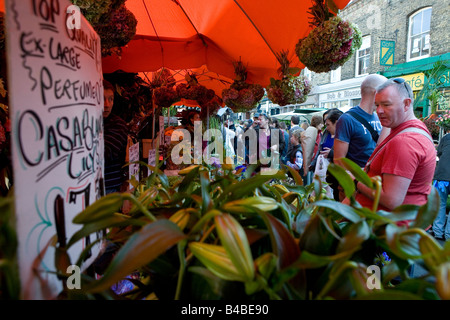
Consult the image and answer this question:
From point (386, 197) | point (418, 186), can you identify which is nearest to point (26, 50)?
point (386, 197)

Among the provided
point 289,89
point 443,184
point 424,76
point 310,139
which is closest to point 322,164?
point 310,139

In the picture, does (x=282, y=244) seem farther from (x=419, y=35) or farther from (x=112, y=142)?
(x=419, y=35)

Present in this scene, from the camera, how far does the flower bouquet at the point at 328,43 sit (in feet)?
5.43

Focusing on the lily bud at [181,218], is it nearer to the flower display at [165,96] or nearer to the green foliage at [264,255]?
the green foliage at [264,255]

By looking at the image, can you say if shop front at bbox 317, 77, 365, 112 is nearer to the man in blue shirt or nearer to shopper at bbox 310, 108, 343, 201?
shopper at bbox 310, 108, 343, 201

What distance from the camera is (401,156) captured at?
1.33m

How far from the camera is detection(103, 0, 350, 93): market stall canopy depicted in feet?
7.20

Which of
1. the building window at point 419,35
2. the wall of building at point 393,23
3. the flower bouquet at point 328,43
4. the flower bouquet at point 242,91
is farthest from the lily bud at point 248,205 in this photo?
the building window at point 419,35

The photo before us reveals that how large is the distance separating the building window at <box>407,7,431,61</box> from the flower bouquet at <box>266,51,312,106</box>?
977 centimetres

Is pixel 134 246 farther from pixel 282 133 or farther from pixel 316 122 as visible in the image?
pixel 282 133

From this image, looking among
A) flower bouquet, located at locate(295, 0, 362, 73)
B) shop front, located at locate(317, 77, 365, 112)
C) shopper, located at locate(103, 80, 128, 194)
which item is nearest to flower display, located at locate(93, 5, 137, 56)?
shopper, located at locate(103, 80, 128, 194)

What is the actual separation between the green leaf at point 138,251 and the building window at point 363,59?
13.5 meters

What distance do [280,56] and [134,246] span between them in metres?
2.28

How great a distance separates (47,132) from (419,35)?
12.4m
